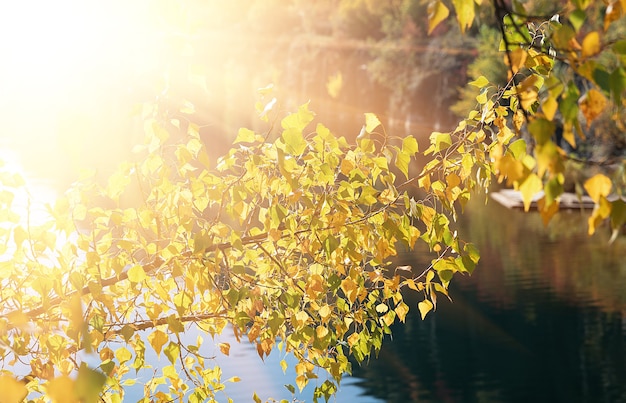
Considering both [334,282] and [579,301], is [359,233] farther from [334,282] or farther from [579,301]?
[579,301]

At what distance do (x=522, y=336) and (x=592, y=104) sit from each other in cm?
2006

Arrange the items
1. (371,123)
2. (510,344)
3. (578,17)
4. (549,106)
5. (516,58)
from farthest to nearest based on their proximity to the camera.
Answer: (510,344) < (371,123) < (516,58) < (549,106) < (578,17)

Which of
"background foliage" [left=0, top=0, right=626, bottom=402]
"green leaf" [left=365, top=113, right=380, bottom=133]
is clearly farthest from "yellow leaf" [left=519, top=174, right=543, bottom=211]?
"green leaf" [left=365, top=113, right=380, bottom=133]

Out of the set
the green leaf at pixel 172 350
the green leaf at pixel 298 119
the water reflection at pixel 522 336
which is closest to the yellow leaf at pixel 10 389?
the green leaf at pixel 172 350

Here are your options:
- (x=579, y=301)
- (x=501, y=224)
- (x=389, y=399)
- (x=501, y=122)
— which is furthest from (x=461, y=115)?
(x=501, y=122)

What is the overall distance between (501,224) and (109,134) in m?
31.9

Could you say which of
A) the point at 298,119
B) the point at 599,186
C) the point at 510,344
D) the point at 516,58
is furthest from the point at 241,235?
the point at 510,344

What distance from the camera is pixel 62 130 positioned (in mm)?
2275

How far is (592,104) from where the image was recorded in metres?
1.75

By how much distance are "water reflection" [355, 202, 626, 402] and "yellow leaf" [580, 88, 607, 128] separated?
16.8 metres

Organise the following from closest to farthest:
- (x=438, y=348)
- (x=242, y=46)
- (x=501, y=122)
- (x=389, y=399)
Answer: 1. (x=501, y=122)
2. (x=389, y=399)
3. (x=438, y=348)
4. (x=242, y=46)

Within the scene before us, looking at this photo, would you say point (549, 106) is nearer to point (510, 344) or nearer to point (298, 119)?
point (298, 119)

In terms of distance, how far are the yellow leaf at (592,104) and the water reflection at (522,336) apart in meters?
16.8

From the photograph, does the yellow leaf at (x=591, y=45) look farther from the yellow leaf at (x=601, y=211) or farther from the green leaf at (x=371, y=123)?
the green leaf at (x=371, y=123)
